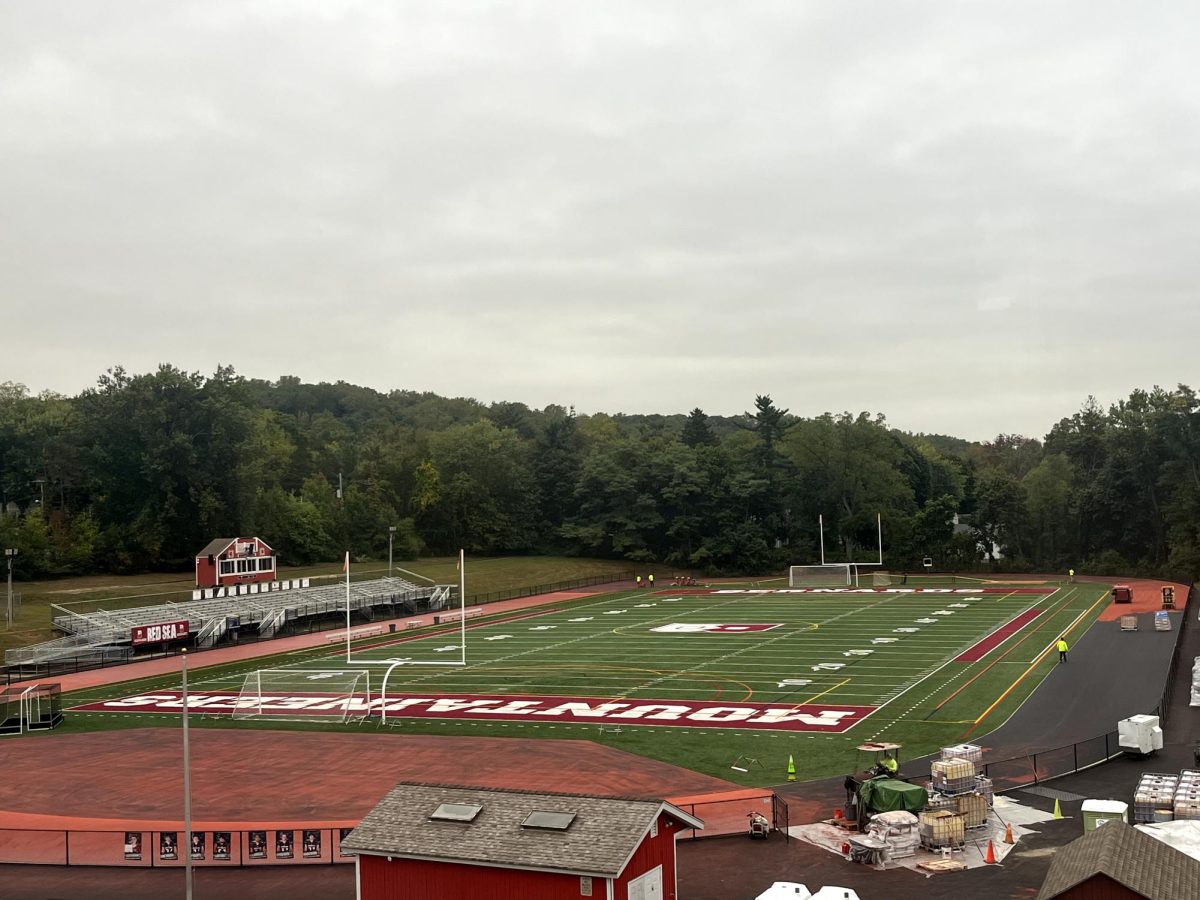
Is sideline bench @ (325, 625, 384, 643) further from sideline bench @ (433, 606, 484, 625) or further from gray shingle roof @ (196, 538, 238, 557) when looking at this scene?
gray shingle roof @ (196, 538, 238, 557)

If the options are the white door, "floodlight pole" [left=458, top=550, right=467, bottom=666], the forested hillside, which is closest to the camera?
the white door

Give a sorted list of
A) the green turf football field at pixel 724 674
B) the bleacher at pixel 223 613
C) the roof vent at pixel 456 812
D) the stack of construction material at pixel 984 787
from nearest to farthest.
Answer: the roof vent at pixel 456 812 < the stack of construction material at pixel 984 787 < the green turf football field at pixel 724 674 < the bleacher at pixel 223 613

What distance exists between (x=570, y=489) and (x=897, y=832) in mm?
104606

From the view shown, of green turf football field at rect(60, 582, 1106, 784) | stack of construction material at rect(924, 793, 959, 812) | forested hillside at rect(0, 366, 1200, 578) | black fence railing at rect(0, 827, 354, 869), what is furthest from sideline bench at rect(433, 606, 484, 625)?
stack of construction material at rect(924, 793, 959, 812)

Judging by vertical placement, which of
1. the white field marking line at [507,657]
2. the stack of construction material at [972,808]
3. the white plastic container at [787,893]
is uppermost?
the white plastic container at [787,893]

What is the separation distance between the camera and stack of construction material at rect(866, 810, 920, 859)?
22016mm

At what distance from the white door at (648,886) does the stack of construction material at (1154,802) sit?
10979 millimetres

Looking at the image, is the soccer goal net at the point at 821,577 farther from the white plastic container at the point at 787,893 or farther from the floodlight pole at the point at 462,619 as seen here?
the white plastic container at the point at 787,893

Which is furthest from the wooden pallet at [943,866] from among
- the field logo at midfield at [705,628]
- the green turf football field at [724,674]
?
the field logo at midfield at [705,628]

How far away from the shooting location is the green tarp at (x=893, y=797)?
2322 cm

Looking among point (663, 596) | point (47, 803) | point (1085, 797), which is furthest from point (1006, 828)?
point (663, 596)

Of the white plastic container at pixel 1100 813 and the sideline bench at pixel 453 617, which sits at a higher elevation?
the white plastic container at pixel 1100 813

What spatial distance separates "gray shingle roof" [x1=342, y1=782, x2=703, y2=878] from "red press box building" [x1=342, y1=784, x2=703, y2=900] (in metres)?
0.02

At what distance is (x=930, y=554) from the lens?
105688 mm
